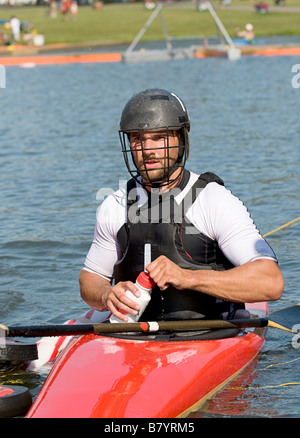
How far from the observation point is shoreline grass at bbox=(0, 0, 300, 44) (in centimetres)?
4450

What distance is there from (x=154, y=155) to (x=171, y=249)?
50cm

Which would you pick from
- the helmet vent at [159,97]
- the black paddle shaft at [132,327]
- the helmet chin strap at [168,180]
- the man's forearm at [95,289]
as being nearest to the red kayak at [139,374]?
the black paddle shaft at [132,327]

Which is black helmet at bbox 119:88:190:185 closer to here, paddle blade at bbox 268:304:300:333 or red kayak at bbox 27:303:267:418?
red kayak at bbox 27:303:267:418

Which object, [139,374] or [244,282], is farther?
[244,282]

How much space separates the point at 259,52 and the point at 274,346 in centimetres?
3076

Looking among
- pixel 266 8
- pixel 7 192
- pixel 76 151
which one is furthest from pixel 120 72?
pixel 266 8

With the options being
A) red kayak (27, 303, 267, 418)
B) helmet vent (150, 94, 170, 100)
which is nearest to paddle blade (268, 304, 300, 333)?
red kayak (27, 303, 267, 418)

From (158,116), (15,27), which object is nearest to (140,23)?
(15,27)

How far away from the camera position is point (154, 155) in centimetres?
457

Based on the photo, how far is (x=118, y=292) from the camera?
4305 mm

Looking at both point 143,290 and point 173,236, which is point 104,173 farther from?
point 143,290

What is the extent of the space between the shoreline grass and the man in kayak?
37.9 m

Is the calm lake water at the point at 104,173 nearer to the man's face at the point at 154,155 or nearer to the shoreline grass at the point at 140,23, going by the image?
the man's face at the point at 154,155

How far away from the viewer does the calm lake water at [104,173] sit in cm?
566
